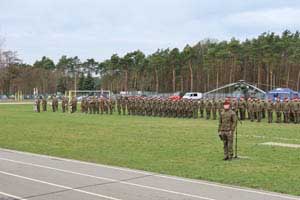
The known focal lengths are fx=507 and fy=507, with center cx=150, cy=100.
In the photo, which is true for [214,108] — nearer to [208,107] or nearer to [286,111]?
[208,107]

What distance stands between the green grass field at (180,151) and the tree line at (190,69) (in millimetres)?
58525

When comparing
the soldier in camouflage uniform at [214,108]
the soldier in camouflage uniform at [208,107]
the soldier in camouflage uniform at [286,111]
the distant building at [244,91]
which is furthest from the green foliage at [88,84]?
the soldier in camouflage uniform at [286,111]

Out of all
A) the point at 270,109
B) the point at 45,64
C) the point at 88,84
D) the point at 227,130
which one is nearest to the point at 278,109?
the point at 270,109

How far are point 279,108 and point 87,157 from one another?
62.2 feet

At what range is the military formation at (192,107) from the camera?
1226 inches

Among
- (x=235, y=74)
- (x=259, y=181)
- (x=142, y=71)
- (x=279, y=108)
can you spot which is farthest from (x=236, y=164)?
(x=142, y=71)

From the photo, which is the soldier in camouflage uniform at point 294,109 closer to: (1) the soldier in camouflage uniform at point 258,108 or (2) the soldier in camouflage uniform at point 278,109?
(2) the soldier in camouflage uniform at point 278,109

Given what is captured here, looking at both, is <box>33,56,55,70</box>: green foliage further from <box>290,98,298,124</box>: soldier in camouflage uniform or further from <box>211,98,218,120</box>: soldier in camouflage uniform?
<box>290,98,298,124</box>: soldier in camouflage uniform

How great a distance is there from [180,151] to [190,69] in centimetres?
7443

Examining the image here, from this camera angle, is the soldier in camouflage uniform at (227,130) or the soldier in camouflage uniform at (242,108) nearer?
the soldier in camouflage uniform at (227,130)

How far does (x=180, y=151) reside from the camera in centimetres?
1630

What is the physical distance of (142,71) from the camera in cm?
10262

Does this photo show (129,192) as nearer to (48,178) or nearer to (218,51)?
(48,178)

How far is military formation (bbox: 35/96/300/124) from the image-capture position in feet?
102
